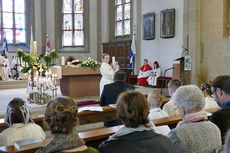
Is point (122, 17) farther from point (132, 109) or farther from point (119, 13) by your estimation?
point (132, 109)

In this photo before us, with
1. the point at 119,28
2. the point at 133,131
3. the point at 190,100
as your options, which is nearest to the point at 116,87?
the point at 190,100

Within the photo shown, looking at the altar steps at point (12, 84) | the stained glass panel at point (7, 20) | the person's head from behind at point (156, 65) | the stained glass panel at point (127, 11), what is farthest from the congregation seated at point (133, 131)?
the stained glass panel at point (7, 20)

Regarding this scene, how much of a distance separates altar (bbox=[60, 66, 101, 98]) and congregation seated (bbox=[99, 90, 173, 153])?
7110mm

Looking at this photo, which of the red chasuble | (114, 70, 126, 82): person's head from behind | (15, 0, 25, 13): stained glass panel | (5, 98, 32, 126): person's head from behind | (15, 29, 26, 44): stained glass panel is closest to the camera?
(5, 98, 32, 126): person's head from behind

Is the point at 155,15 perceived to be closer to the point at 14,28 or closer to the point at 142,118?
the point at 14,28

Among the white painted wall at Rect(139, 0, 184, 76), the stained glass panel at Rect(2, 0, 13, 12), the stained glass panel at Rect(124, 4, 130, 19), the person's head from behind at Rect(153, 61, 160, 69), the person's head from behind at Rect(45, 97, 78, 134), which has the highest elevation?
the stained glass panel at Rect(2, 0, 13, 12)

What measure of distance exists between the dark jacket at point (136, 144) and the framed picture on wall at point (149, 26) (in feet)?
37.3

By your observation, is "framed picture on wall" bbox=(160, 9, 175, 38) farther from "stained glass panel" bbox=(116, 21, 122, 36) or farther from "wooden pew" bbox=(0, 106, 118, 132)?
"wooden pew" bbox=(0, 106, 118, 132)

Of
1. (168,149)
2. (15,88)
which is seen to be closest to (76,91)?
(15,88)

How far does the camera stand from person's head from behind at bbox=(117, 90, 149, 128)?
5.40 feet

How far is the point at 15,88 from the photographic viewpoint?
38.7 feet

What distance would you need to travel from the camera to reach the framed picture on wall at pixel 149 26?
12.7 meters

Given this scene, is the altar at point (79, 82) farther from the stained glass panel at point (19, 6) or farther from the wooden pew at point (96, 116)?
the stained glass panel at point (19, 6)

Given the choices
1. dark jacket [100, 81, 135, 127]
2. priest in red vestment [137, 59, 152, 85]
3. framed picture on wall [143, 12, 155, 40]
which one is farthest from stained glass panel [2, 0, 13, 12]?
dark jacket [100, 81, 135, 127]
